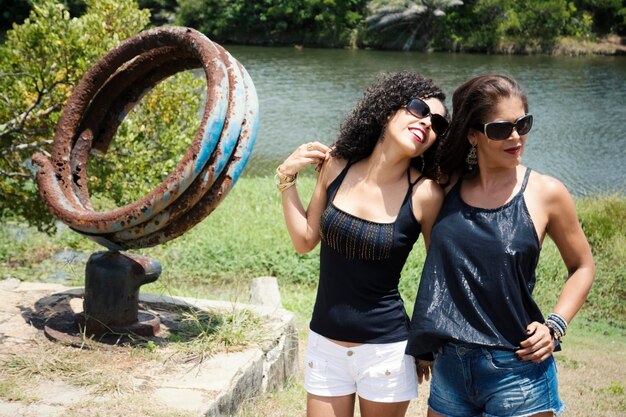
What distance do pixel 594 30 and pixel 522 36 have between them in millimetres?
3491

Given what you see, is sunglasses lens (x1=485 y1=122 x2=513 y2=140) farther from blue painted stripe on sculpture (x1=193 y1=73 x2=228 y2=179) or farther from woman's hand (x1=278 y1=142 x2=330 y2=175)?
blue painted stripe on sculpture (x1=193 y1=73 x2=228 y2=179)

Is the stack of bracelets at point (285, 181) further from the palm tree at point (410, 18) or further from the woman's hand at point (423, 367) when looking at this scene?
the palm tree at point (410, 18)

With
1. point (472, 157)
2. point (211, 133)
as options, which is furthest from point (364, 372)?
point (211, 133)

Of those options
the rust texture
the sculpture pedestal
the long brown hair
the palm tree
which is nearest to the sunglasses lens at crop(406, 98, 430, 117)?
the long brown hair

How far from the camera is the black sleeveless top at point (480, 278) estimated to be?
259cm

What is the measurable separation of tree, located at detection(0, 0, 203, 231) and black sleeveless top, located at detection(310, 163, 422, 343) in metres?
3.59

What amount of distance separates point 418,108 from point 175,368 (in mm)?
1856

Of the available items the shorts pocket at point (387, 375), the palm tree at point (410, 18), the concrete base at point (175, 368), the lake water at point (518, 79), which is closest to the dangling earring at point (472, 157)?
the shorts pocket at point (387, 375)

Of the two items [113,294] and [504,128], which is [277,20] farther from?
[504,128]

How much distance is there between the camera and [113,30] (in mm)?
7203

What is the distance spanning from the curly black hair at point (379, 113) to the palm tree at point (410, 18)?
2669 cm

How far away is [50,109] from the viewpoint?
6.15m

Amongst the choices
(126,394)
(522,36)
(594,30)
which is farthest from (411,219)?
(594,30)

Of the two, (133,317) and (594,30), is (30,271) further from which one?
(594,30)
